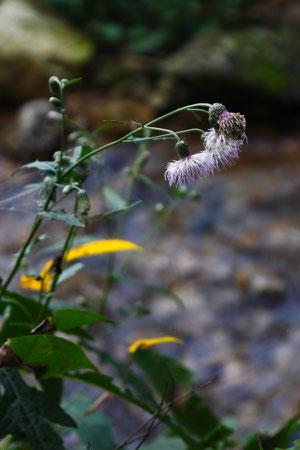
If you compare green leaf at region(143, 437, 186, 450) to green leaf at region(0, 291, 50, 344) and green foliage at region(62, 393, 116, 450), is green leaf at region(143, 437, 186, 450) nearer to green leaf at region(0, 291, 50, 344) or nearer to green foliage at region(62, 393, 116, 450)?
green foliage at region(62, 393, 116, 450)

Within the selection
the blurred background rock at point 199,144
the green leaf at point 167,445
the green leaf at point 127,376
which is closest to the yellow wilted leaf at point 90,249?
→ the green leaf at point 127,376

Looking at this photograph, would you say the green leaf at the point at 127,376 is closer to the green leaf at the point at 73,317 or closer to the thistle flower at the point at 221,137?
the green leaf at the point at 73,317

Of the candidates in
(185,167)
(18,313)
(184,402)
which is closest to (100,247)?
(18,313)

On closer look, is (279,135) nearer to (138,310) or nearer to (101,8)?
(101,8)

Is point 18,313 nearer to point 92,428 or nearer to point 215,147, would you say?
point 92,428

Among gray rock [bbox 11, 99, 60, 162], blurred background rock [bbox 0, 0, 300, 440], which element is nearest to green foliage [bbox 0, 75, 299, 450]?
blurred background rock [bbox 0, 0, 300, 440]

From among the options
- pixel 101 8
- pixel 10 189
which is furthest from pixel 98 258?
pixel 101 8

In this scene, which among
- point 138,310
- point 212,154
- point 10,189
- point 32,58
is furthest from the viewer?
point 32,58
